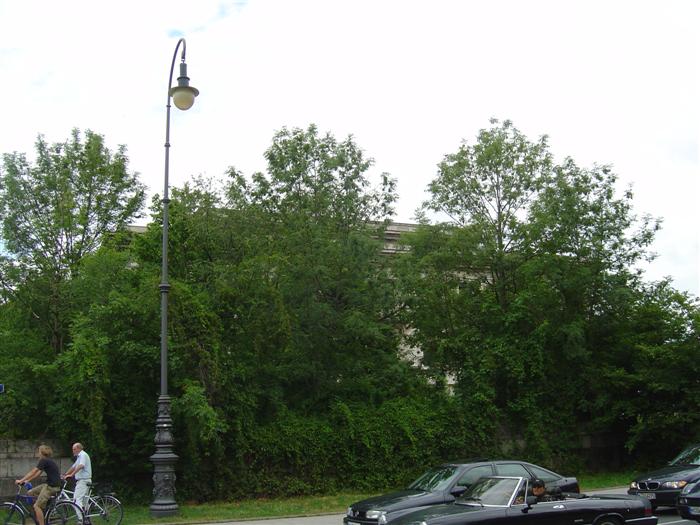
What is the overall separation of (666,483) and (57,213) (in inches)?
760

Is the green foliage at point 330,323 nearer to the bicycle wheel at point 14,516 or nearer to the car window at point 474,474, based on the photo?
the bicycle wheel at point 14,516

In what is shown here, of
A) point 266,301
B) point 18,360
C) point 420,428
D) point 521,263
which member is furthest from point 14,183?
point 521,263

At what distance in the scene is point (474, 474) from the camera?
14336 mm

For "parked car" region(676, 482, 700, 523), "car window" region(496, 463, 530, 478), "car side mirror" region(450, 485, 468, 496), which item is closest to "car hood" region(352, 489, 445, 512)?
"car side mirror" region(450, 485, 468, 496)

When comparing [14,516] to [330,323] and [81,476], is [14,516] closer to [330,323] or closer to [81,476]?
[81,476]

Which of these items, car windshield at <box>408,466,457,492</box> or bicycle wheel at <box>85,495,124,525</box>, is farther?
bicycle wheel at <box>85,495,124,525</box>

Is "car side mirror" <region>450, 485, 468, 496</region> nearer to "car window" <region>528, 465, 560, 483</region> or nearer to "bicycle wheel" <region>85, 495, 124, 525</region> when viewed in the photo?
"car window" <region>528, 465, 560, 483</region>

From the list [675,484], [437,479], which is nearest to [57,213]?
[437,479]

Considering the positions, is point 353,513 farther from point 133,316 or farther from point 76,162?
point 76,162

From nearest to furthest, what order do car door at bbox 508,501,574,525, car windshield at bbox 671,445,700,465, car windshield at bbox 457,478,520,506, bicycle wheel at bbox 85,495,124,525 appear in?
car door at bbox 508,501,574,525, car windshield at bbox 457,478,520,506, bicycle wheel at bbox 85,495,124,525, car windshield at bbox 671,445,700,465

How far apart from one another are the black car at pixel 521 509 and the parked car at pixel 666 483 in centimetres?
501

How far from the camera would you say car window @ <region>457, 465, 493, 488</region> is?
46.4 feet

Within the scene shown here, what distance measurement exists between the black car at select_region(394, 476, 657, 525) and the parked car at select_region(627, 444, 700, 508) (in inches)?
197

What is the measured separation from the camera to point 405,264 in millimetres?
26859
